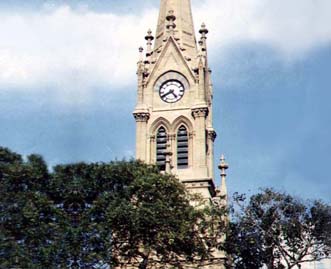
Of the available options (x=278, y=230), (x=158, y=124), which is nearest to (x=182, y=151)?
(x=158, y=124)

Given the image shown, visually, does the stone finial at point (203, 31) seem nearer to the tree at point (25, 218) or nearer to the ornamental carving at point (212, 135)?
the ornamental carving at point (212, 135)

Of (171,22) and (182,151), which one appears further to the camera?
(171,22)

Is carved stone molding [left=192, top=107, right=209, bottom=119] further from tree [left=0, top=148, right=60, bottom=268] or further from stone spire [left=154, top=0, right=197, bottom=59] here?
tree [left=0, top=148, right=60, bottom=268]

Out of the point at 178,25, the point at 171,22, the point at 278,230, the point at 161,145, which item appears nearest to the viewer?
the point at 278,230

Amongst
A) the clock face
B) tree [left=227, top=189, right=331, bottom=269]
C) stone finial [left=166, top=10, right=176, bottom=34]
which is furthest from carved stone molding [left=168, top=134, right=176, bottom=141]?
tree [left=227, top=189, right=331, bottom=269]

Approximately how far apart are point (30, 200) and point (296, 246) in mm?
14365

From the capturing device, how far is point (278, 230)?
37531 millimetres

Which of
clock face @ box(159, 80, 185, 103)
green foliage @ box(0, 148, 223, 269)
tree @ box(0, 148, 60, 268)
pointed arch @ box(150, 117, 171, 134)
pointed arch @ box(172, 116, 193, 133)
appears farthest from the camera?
clock face @ box(159, 80, 185, 103)

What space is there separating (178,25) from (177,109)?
9.00 m

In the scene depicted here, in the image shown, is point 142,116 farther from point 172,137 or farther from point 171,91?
point 171,91

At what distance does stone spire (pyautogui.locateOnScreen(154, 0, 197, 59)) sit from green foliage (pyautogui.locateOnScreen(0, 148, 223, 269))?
29397mm

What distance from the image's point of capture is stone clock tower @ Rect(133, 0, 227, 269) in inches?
2282

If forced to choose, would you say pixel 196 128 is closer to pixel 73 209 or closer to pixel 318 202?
pixel 318 202

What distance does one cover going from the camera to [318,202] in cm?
A: 3800
